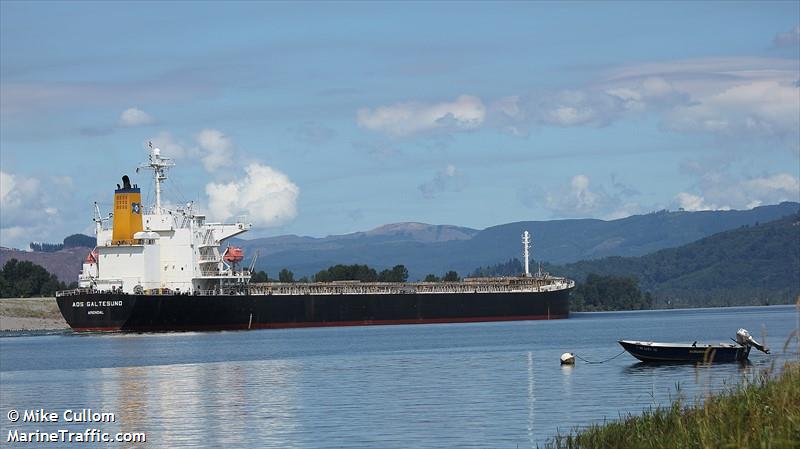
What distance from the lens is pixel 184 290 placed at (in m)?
90.1

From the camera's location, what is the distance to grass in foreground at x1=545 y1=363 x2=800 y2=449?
60.3 feet

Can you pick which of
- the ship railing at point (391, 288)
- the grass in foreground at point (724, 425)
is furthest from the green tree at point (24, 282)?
the grass in foreground at point (724, 425)

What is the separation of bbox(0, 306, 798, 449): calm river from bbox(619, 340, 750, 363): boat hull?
2.11ft

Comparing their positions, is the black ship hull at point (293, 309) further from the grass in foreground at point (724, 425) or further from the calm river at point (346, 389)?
the grass in foreground at point (724, 425)

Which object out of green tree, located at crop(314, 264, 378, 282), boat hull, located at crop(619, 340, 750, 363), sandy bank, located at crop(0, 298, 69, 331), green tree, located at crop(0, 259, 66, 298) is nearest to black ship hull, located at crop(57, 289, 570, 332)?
sandy bank, located at crop(0, 298, 69, 331)

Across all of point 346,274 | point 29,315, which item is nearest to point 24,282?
point 29,315

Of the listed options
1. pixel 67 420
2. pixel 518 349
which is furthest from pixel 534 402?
pixel 518 349

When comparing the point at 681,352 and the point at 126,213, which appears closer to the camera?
the point at 681,352

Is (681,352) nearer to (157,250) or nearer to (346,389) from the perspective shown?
(346,389)

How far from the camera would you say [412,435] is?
29859 millimetres

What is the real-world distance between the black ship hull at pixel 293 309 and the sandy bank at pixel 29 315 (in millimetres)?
26073

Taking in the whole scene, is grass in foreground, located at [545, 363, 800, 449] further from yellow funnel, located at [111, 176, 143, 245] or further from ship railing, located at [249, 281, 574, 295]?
ship railing, located at [249, 281, 574, 295]

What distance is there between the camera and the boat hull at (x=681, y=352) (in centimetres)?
4659

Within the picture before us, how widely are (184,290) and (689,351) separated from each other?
49.9 m
